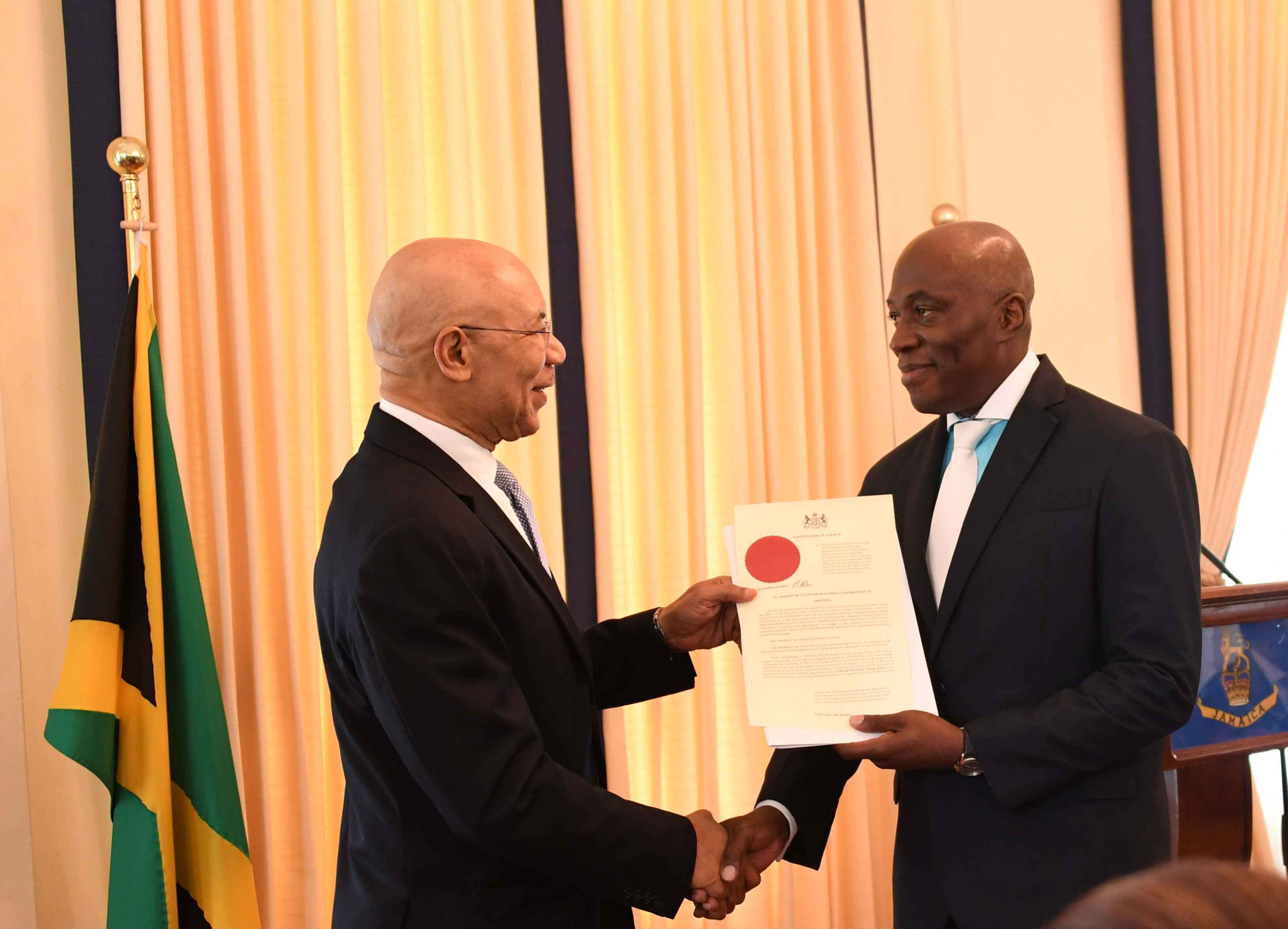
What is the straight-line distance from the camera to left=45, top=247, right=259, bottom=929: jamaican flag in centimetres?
260

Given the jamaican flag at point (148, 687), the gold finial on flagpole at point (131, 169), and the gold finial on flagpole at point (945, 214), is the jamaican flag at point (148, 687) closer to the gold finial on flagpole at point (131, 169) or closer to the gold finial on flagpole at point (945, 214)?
the gold finial on flagpole at point (131, 169)

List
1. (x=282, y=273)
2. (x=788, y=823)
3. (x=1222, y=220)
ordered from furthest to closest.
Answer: (x=1222, y=220) < (x=282, y=273) < (x=788, y=823)

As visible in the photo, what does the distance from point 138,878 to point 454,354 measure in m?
1.59

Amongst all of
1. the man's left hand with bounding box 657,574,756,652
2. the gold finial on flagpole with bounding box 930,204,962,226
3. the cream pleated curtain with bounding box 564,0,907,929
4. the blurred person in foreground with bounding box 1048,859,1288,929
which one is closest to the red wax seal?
the man's left hand with bounding box 657,574,756,652

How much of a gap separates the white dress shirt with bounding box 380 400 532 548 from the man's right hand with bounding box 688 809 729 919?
2.06 ft

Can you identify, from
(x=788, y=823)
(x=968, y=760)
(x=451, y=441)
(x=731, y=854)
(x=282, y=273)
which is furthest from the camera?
(x=282, y=273)

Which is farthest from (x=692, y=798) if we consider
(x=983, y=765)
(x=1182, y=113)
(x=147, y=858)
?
(x=1182, y=113)

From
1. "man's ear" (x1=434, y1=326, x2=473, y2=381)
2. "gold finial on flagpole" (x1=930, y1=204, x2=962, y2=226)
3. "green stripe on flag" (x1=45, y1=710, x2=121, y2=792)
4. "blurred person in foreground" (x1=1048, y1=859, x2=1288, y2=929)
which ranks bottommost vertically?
"green stripe on flag" (x1=45, y1=710, x2=121, y2=792)

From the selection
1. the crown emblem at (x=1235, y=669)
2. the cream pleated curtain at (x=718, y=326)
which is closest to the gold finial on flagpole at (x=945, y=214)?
the cream pleated curtain at (x=718, y=326)

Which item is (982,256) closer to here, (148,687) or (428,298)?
(428,298)

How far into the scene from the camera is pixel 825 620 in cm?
207

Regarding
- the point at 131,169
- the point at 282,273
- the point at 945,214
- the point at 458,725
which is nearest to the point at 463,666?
the point at 458,725

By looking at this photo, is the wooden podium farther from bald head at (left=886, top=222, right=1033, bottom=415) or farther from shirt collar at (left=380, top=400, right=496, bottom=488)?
shirt collar at (left=380, top=400, right=496, bottom=488)

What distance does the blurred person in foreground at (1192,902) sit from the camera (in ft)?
2.04
